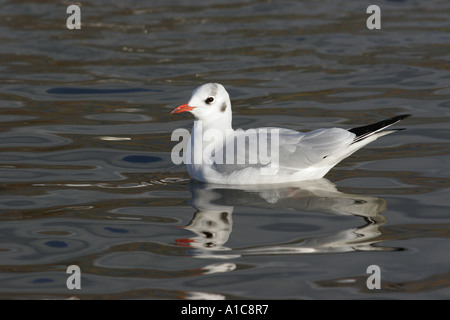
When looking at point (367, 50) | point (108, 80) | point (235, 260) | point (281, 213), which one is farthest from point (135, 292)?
point (367, 50)

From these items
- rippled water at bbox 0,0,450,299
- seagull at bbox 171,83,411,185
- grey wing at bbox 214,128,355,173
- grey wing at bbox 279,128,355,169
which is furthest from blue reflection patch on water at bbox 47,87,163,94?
grey wing at bbox 279,128,355,169

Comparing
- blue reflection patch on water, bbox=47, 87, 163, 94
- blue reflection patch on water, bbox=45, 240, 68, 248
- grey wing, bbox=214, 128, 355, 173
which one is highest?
blue reflection patch on water, bbox=47, 87, 163, 94

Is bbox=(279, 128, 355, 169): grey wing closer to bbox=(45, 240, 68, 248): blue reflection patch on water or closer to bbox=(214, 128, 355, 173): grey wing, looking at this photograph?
bbox=(214, 128, 355, 173): grey wing

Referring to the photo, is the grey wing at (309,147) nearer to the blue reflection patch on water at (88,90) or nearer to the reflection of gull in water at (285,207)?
the reflection of gull in water at (285,207)

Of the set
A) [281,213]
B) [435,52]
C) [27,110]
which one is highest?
[435,52]

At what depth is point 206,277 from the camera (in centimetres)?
674

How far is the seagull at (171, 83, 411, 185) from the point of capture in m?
8.76

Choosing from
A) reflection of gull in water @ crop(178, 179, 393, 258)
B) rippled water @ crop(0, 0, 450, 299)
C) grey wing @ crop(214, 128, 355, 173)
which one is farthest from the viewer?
grey wing @ crop(214, 128, 355, 173)

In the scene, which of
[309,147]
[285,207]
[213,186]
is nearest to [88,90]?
[213,186]

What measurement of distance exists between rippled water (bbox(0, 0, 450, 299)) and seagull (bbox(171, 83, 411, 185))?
17 cm

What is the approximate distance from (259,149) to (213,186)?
0.68 metres

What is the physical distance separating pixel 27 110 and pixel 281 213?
17.8ft

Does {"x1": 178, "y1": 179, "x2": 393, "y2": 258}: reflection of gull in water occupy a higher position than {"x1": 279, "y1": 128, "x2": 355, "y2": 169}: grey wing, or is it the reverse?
{"x1": 279, "y1": 128, "x2": 355, "y2": 169}: grey wing
